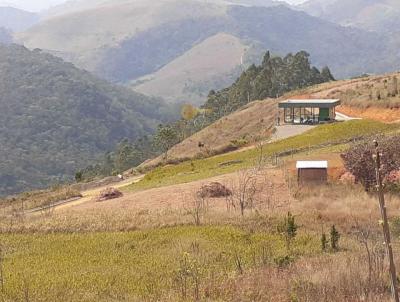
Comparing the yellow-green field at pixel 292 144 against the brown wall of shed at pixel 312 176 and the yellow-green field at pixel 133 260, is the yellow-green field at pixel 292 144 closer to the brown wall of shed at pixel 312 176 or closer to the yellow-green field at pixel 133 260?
the brown wall of shed at pixel 312 176

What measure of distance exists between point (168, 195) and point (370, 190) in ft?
30.4

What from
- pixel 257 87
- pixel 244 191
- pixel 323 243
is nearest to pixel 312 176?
pixel 244 191

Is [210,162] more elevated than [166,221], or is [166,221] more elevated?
[210,162]

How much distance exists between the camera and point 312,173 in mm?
24859

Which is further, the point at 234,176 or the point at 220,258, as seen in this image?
the point at 234,176

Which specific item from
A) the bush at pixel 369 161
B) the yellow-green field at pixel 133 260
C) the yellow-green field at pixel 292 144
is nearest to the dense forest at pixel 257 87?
the yellow-green field at pixel 292 144

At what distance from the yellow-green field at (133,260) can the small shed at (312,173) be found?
802 centimetres

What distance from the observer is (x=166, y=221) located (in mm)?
19531

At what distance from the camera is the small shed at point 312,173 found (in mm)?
24750

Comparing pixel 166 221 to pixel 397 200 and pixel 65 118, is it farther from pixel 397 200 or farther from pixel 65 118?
pixel 65 118

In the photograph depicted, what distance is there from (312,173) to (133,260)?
1223 centimetres

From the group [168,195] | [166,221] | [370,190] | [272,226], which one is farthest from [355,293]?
[168,195]

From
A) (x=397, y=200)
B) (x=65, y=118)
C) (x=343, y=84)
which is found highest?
(x=65, y=118)

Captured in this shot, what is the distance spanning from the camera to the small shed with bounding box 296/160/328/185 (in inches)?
974
